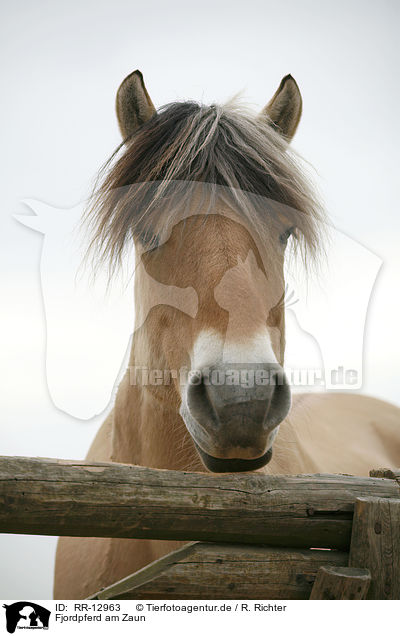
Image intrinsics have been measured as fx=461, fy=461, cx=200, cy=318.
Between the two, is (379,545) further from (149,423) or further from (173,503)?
(149,423)

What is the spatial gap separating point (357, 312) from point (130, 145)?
1.19m

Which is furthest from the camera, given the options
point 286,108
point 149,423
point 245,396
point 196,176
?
point 286,108

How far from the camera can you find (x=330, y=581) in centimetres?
121

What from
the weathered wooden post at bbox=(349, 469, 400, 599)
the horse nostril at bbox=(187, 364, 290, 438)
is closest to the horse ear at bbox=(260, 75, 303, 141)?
the horse nostril at bbox=(187, 364, 290, 438)

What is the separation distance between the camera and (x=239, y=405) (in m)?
1.10

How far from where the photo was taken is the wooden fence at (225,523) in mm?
1125

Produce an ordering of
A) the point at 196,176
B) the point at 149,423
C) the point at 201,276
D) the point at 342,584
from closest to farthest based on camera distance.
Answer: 1. the point at 342,584
2. the point at 201,276
3. the point at 196,176
4. the point at 149,423

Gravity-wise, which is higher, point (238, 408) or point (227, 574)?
point (238, 408)

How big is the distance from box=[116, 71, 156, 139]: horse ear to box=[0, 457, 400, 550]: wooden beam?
1.31 metres

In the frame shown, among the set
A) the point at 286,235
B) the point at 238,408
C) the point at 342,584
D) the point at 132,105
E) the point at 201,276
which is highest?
the point at 132,105

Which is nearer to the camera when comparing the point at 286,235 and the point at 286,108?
the point at 286,235
